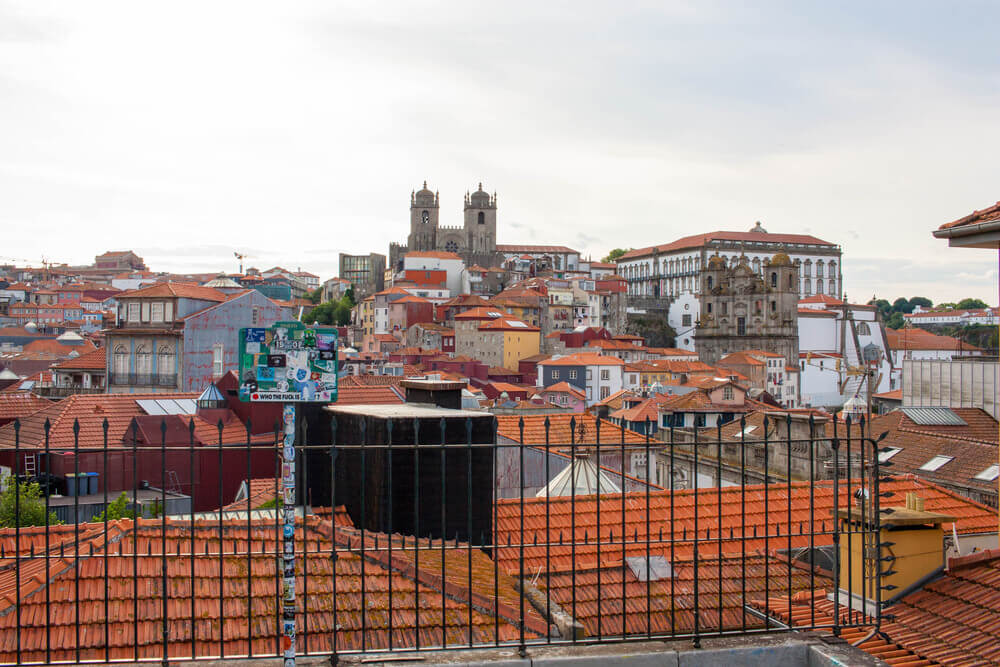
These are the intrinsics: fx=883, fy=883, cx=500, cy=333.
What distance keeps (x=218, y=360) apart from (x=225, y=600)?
1148 inches

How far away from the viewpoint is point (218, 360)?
33250 mm

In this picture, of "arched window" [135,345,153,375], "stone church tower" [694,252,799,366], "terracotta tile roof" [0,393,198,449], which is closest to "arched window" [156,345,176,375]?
"arched window" [135,345,153,375]

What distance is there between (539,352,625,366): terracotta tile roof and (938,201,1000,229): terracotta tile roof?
5297cm

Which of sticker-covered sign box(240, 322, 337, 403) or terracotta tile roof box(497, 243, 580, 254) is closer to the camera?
sticker-covered sign box(240, 322, 337, 403)

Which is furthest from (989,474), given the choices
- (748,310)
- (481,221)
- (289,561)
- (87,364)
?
(481,221)

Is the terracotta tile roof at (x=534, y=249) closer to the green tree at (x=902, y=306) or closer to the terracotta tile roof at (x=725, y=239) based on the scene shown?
the terracotta tile roof at (x=725, y=239)

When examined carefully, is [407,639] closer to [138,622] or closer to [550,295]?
[138,622]

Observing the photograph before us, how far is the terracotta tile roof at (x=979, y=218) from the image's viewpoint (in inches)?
209

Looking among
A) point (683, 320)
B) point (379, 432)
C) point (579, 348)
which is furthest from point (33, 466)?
point (683, 320)

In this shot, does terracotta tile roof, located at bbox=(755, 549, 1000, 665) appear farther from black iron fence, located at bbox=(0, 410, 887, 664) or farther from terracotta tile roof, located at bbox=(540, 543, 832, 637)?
terracotta tile roof, located at bbox=(540, 543, 832, 637)

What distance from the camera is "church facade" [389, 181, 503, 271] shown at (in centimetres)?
10788

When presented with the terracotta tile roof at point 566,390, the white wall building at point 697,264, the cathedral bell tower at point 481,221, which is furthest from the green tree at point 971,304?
the terracotta tile roof at point 566,390

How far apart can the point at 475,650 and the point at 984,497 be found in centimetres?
1427

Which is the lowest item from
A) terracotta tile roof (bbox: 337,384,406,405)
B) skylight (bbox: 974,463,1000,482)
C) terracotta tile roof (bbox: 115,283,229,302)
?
skylight (bbox: 974,463,1000,482)
